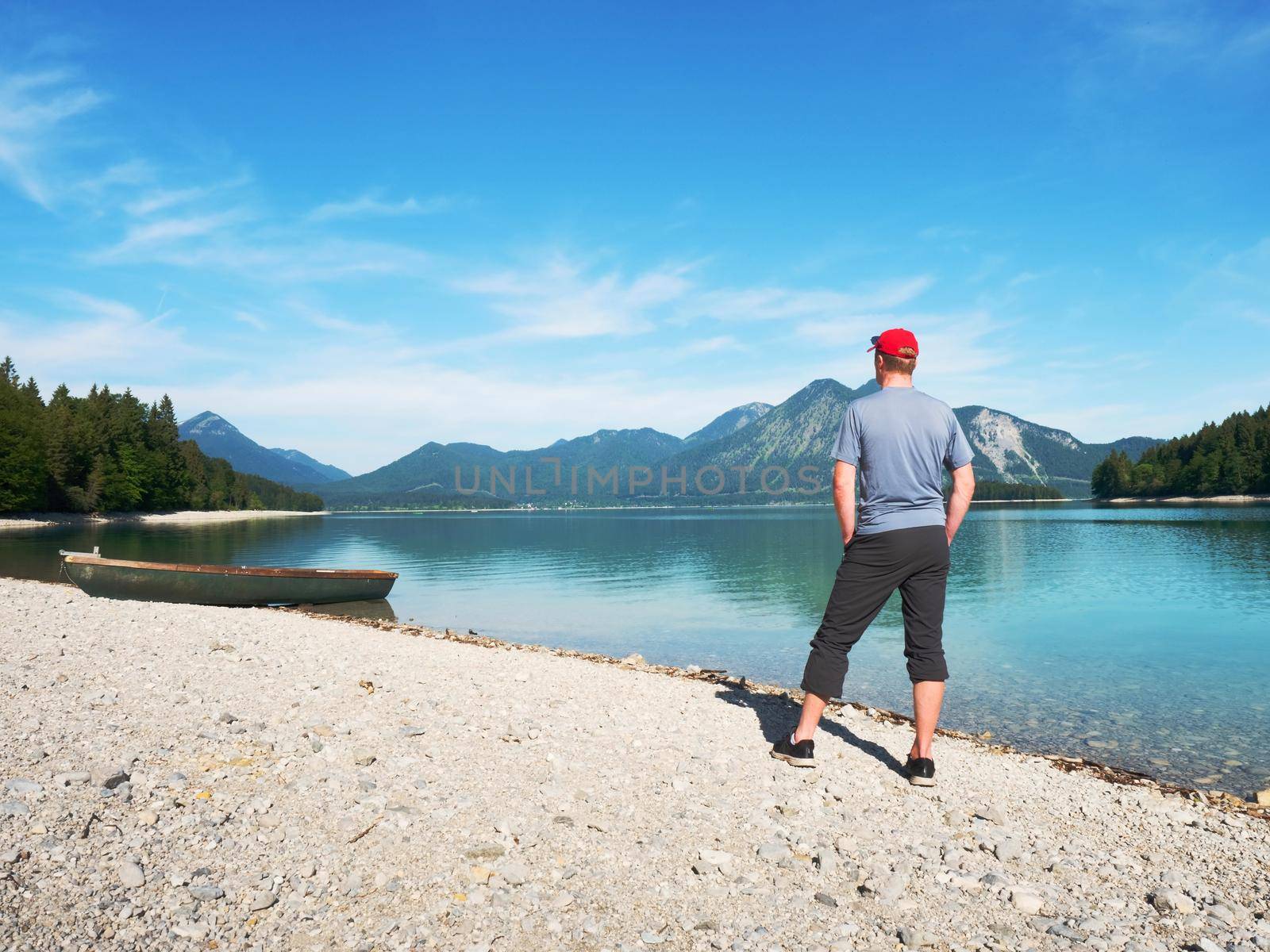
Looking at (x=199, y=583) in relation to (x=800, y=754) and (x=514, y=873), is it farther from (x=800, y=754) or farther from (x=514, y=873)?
(x=514, y=873)

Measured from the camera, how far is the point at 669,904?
4305 mm

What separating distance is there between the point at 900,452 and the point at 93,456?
116m

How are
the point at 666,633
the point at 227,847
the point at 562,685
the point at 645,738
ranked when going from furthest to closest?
the point at 666,633
the point at 562,685
the point at 645,738
the point at 227,847

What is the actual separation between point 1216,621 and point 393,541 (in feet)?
233

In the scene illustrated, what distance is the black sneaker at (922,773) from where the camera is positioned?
21.2 feet

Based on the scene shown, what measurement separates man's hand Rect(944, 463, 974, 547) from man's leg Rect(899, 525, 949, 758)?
91 mm

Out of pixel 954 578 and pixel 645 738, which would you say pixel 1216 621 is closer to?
pixel 954 578

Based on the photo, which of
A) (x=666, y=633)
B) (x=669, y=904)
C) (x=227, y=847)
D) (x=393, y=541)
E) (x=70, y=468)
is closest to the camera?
(x=669, y=904)

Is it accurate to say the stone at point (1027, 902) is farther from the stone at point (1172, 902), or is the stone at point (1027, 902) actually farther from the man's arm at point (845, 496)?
the man's arm at point (845, 496)

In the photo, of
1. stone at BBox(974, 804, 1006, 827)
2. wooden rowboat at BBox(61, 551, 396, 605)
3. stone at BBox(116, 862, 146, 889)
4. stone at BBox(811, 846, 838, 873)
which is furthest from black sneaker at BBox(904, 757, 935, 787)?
wooden rowboat at BBox(61, 551, 396, 605)

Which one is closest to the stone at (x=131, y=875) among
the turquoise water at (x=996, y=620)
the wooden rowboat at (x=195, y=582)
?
the turquoise water at (x=996, y=620)

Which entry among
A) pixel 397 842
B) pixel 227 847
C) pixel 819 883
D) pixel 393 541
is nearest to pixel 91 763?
pixel 227 847

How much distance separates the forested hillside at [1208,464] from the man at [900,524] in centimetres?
16895

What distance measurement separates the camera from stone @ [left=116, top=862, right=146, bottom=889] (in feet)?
13.3
